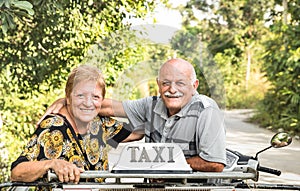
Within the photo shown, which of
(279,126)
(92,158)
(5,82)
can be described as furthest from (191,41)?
(279,126)

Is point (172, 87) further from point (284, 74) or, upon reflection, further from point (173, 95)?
point (284, 74)

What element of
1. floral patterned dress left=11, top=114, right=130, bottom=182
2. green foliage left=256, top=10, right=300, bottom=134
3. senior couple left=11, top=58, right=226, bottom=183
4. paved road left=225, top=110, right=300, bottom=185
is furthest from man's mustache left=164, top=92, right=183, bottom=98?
green foliage left=256, top=10, right=300, bottom=134

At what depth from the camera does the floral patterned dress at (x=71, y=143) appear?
251 cm

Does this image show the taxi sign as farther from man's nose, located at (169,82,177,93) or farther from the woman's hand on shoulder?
man's nose, located at (169,82,177,93)

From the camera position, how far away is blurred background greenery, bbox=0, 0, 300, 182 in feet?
9.24

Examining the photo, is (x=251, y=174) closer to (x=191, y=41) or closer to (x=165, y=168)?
(x=165, y=168)

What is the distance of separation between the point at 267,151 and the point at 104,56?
29.3 ft

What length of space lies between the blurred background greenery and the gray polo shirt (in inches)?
4.6

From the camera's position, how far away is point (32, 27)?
6.34 m

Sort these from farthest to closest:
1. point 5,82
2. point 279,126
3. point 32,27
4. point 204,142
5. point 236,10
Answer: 1. point 236,10
2. point 279,126
3. point 5,82
4. point 32,27
5. point 204,142

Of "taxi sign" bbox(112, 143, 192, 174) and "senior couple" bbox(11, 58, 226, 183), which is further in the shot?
"senior couple" bbox(11, 58, 226, 183)

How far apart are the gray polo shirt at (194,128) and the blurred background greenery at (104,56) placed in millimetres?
116

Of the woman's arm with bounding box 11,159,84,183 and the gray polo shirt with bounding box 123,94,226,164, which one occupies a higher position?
the gray polo shirt with bounding box 123,94,226,164

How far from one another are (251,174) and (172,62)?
0.66 metres
